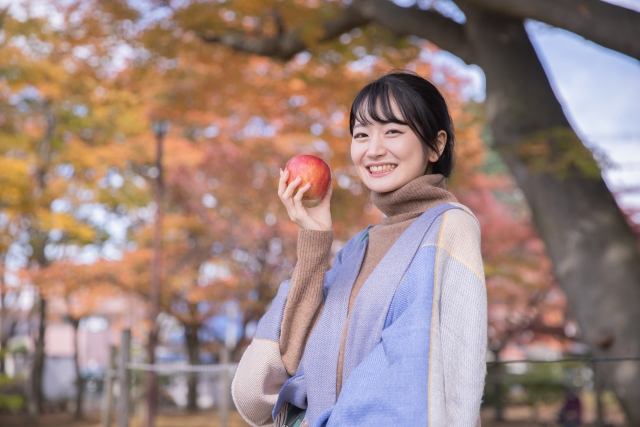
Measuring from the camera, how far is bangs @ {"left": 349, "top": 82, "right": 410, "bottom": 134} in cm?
158

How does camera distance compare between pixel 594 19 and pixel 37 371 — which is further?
pixel 37 371

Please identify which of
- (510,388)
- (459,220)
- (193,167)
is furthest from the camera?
(510,388)

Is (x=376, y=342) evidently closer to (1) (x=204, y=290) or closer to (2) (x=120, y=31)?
(2) (x=120, y=31)

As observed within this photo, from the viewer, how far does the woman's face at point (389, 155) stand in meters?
1.59

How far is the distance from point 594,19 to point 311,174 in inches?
149

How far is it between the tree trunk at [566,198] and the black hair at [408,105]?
3.69 metres

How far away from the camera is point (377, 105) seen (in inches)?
63.1

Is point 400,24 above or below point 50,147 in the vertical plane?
above

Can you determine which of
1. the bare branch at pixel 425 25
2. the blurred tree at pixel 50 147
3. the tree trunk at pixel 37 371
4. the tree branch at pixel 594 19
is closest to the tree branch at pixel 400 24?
the bare branch at pixel 425 25

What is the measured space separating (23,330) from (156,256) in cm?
1679

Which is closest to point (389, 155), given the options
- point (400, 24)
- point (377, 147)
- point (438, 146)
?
point (377, 147)

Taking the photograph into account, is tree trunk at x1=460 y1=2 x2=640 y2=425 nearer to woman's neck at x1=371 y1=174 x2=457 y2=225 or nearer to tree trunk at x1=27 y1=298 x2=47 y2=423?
woman's neck at x1=371 y1=174 x2=457 y2=225

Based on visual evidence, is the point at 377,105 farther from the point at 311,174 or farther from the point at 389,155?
the point at 311,174

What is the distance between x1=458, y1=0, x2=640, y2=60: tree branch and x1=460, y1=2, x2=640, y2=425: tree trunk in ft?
2.49
